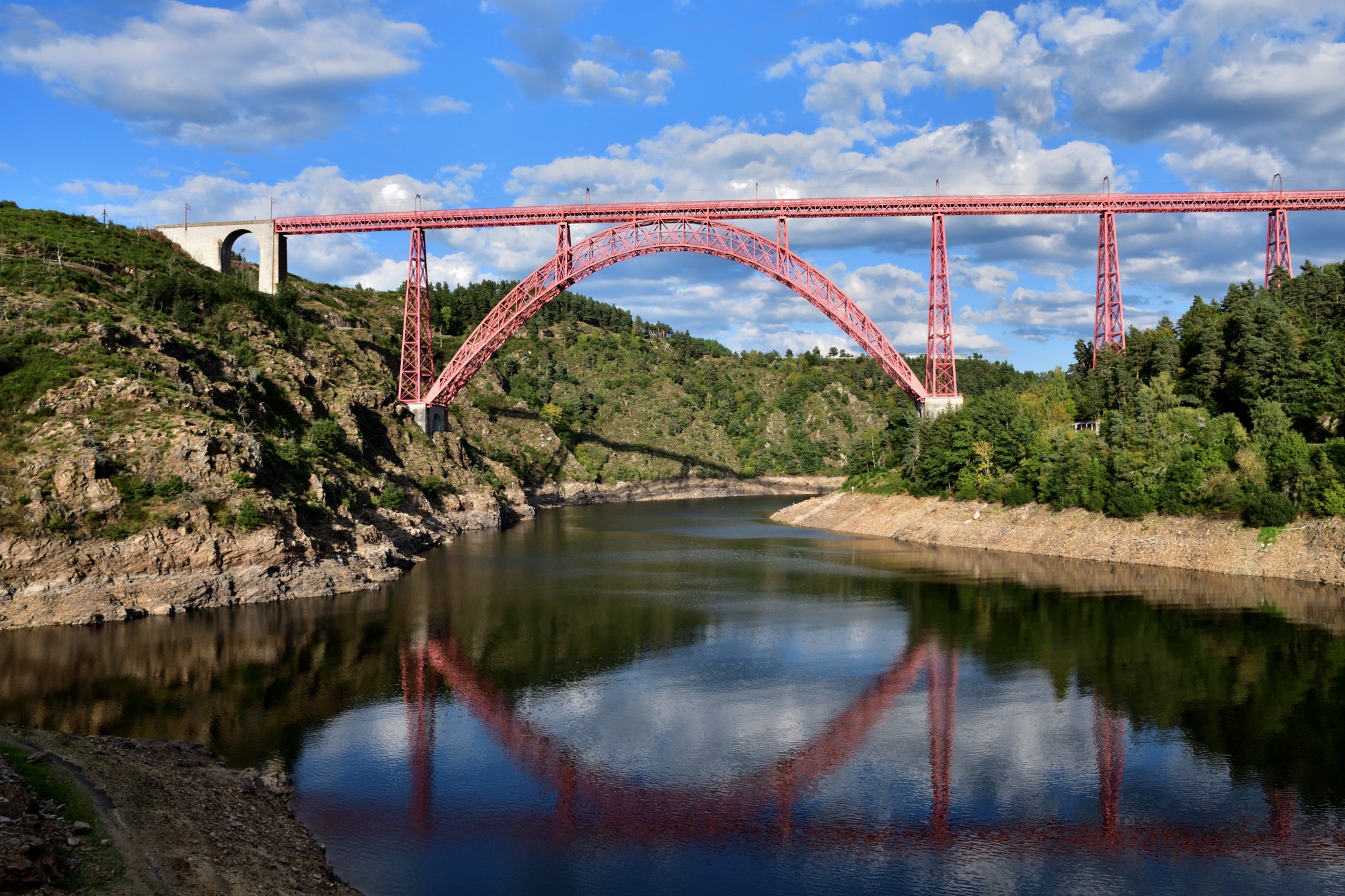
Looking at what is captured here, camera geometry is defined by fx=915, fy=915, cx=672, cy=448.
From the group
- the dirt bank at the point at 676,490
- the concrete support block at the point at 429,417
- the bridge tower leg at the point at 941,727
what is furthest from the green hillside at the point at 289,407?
the bridge tower leg at the point at 941,727

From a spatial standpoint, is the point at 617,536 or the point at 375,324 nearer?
the point at 617,536

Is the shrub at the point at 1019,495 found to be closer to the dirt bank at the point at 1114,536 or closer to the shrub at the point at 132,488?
the dirt bank at the point at 1114,536

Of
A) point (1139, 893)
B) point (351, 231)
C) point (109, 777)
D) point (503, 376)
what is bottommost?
point (1139, 893)

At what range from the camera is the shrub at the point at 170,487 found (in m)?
31.6

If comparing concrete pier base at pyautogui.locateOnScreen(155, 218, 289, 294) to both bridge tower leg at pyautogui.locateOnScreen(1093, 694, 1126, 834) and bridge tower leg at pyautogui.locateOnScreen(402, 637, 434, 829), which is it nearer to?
bridge tower leg at pyautogui.locateOnScreen(402, 637, 434, 829)

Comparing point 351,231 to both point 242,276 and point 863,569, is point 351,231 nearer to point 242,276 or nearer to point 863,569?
point 242,276

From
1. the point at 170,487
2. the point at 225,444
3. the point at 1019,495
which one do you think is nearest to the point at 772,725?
the point at 170,487

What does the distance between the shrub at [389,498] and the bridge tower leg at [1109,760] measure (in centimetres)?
3685

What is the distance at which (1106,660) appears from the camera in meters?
24.5

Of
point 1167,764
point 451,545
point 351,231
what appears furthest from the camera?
point 351,231

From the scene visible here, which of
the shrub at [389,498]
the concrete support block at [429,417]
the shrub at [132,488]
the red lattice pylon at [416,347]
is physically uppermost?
the red lattice pylon at [416,347]

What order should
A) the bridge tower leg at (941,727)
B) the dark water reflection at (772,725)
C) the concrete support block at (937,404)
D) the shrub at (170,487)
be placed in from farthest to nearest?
the concrete support block at (937,404), the shrub at (170,487), the bridge tower leg at (941,727), the dark water reflection at (772,725)

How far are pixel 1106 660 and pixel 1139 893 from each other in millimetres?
13239

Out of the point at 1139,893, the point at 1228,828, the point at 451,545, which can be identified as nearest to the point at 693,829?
the point at 1139,893
